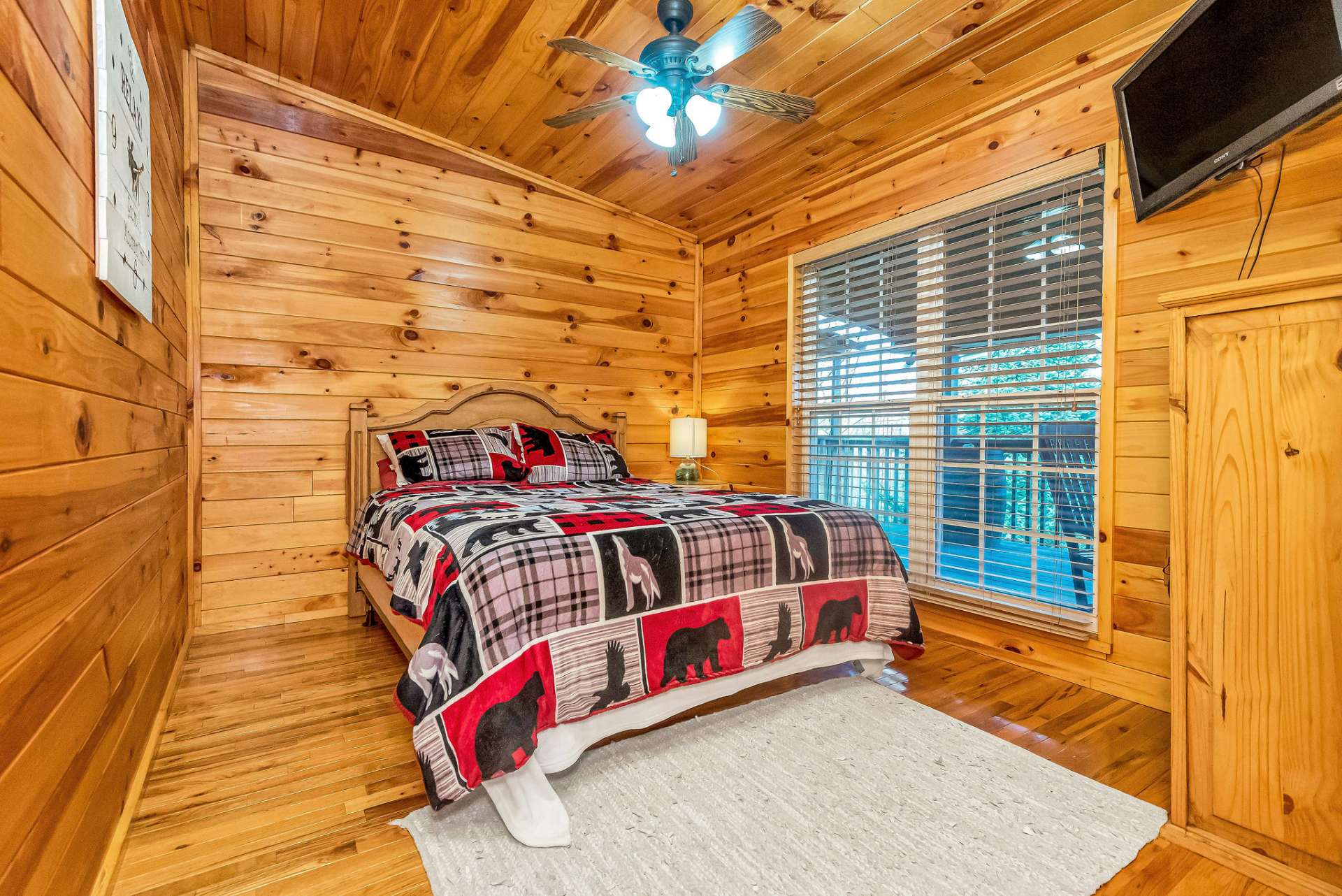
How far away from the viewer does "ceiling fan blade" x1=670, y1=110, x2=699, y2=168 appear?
2.25 metres

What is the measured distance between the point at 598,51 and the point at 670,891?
7.50ft

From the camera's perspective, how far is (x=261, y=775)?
5.58 ft

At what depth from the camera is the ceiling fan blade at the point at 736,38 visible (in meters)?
1.86

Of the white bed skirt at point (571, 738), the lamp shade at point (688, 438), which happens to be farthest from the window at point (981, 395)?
the white bed skirt at point (571, 738)

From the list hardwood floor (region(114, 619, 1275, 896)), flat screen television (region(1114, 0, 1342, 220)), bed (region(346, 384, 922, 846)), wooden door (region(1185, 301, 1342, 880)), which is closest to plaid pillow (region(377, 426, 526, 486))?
bed (region(346, 384, 922, 846))

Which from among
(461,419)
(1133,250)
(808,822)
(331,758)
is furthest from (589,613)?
(1133,250)

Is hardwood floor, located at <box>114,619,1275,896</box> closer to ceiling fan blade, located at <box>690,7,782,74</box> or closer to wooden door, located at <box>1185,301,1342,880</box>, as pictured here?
wooden door, located at <box>1185,301,1342,880</box>

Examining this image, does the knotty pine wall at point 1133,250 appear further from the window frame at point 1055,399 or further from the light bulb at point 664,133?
the light bulb at point 664,133

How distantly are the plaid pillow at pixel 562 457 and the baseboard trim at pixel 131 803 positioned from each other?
1624 mm

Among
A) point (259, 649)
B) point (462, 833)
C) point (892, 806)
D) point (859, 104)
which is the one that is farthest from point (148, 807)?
point (859, 104)

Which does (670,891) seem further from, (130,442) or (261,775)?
(130,442)

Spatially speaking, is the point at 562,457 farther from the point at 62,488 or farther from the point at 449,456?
the point at 62,488

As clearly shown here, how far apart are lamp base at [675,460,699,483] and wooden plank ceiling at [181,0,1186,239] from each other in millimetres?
1695

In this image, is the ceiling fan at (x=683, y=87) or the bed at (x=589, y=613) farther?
the ceiling fan at (x=683, y=87)
